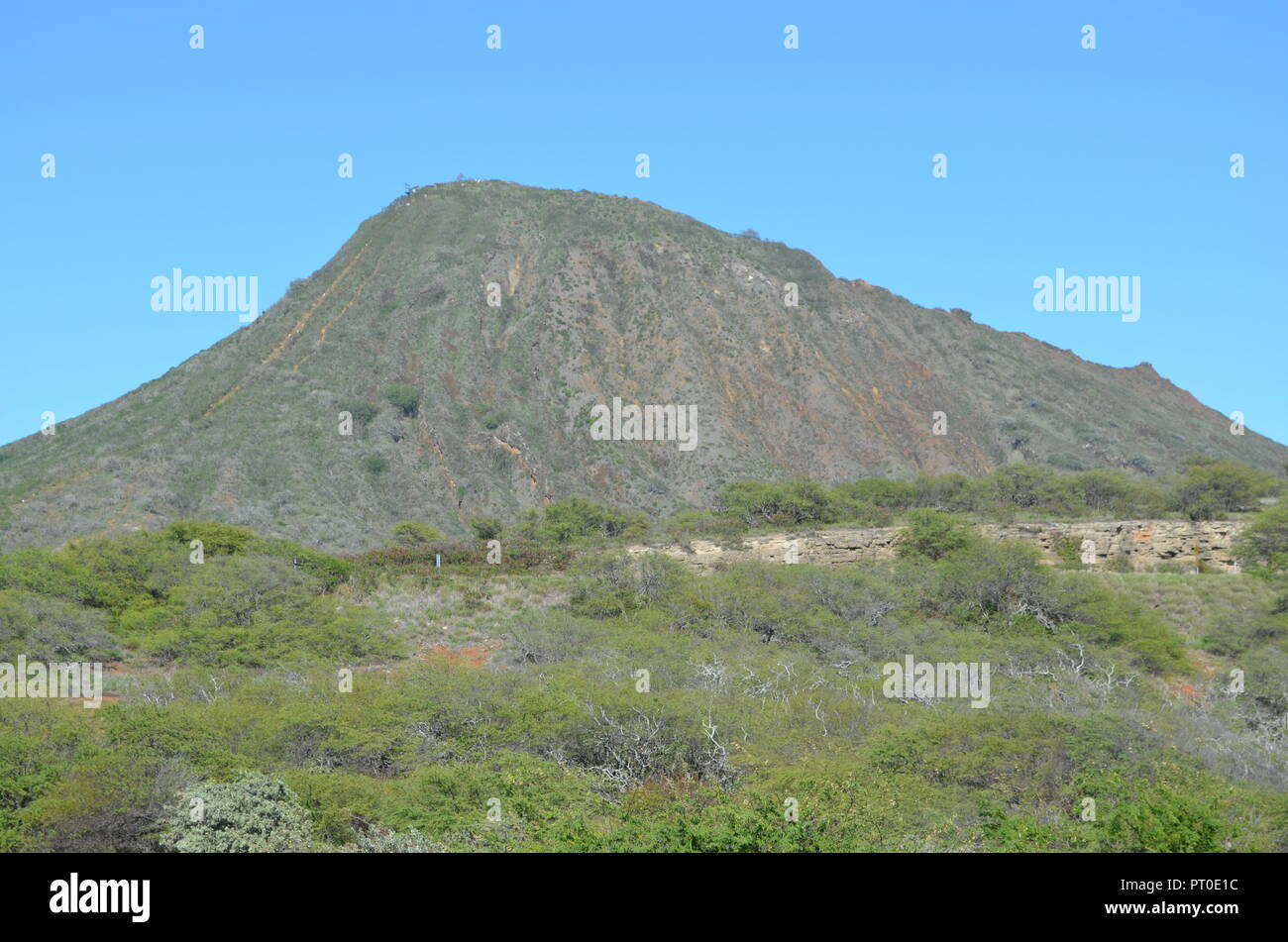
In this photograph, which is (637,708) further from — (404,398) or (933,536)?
(404,398)

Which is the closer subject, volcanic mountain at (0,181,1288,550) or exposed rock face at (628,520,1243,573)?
exposed rock face at (628,520,1243,573)

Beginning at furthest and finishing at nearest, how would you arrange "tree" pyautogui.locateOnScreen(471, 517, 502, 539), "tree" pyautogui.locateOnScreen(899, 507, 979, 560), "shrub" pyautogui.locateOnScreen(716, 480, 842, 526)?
"tree" pyautogui.locateOnScreen(471, 517, 502, 539), "shrub" pyautogui.locateOnScreen(716, 480, 842, 526), "tree" pyautogui.locateOnScreen(899, 507, 979, 560)

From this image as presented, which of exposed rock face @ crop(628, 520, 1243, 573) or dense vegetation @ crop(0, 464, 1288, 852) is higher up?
exposed rock face @ crop(628, 520, 1243, 573)

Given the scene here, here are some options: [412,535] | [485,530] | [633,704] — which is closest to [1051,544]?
[485,530]

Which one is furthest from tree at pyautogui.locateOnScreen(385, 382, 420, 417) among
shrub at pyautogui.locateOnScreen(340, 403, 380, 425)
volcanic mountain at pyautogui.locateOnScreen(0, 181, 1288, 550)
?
shrub at pyautogui.locateOnScreen(340, 403, 380, 425)

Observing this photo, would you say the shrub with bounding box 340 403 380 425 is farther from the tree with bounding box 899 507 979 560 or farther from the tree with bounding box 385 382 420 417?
the tree with bounding box 899 507 979 560

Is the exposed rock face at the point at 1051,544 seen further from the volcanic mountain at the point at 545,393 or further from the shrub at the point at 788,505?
the volcanic mountain at the point at 545,393

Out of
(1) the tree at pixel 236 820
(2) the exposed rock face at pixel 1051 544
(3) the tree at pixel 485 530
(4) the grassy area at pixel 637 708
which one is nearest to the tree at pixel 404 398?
(3) the tree at pixel 485 530

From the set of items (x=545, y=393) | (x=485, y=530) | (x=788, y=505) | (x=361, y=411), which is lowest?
(x=485, y=530)
